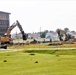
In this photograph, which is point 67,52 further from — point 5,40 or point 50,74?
point 5,40

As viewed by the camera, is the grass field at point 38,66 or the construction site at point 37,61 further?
the construction site at point 37,61

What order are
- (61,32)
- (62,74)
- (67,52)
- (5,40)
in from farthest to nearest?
(61,32) → (5,40) → (67,52) → (62,74)

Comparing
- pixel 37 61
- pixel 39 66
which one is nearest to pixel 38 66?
pixel 39 66

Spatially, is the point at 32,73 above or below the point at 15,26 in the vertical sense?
below

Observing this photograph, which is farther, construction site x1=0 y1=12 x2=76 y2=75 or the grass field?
construction site x1=0 y1=12 x2=76 y2=75

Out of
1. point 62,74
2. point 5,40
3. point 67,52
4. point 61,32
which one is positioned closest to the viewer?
point 62,74

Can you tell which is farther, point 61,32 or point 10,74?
point 61,32

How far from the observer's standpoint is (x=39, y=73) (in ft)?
103

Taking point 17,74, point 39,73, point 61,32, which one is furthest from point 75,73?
point 61,32

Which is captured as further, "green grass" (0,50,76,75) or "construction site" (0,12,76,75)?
"construction site" (0,12,76,75)

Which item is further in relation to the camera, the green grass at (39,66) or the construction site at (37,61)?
the construction site at (37,61)

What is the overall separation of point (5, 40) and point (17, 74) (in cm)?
10204

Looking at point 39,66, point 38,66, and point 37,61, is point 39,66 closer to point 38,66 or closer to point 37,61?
point 38,66

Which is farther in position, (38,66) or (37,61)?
(37,61)
